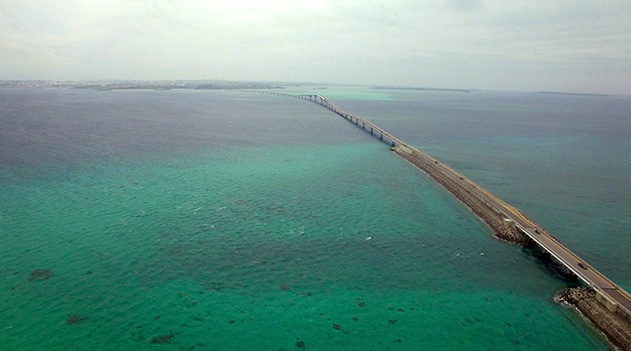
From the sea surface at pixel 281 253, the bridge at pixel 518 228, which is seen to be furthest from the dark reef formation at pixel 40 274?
the bridge at pixel 518 228

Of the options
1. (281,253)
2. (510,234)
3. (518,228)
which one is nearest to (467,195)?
(518,228)

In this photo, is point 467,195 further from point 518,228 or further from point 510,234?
point 510,234

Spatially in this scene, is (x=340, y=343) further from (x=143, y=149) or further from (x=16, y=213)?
(x=143, y=149)

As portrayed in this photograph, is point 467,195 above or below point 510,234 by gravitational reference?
above

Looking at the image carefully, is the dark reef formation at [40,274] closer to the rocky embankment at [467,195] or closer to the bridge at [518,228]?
the rocky embankment at [467,195]

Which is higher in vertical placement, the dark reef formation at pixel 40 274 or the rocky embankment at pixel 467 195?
the rocky embankment at pixel 467 195

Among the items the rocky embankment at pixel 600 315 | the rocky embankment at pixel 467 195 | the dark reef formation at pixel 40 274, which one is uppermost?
the rocky embankment at pixel 467 195
